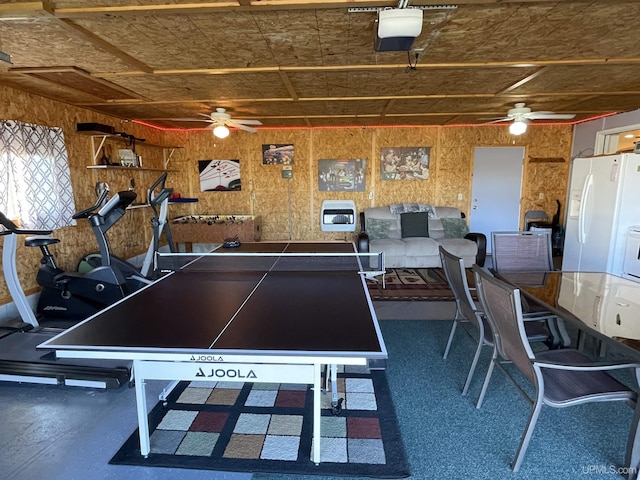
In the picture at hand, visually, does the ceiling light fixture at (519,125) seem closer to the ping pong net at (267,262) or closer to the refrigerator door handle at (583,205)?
the refrigerator door handle at (583,205)

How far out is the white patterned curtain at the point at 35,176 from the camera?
3713 millimetres

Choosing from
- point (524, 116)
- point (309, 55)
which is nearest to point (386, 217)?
point (524, 116)

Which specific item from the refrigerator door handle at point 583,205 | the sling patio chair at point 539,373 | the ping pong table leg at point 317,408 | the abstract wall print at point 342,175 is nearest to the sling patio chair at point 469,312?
the sling patio chair at point 539,373

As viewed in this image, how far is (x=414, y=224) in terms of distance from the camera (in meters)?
6.16

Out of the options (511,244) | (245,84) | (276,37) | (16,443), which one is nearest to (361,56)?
(276,37)

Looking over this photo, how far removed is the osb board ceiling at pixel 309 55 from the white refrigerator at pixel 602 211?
0.88m

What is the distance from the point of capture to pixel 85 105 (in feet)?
15.4

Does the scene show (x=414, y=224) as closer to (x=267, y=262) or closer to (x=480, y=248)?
(x=480, y=248)

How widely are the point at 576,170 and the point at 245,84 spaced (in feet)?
15.4

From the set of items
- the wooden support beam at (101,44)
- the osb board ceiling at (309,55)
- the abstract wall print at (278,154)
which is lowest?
the abstract wall print at (278,154)

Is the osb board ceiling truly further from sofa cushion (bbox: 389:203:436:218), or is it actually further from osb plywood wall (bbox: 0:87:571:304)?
sofa cushion (bbox: 389:203:436:218)

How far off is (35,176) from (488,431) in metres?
5.04

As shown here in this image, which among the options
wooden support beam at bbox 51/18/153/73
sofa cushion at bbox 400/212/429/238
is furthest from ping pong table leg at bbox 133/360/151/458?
sofa cushion at bbox 400/212/429/238

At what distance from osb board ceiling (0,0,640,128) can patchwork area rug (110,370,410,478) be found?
251cm
